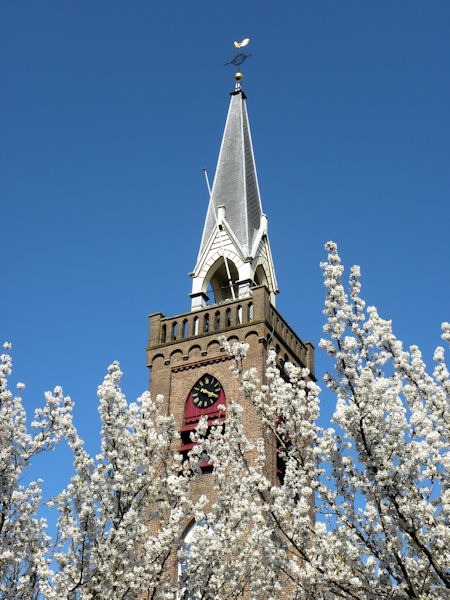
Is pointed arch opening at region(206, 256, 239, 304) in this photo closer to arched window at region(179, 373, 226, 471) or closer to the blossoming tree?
arched window at region(179, 373, 226, 471)

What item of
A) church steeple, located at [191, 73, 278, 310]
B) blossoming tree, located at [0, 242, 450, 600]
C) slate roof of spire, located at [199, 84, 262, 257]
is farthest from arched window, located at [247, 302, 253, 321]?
blossoming tree, located at [0, 242, 450, 600]

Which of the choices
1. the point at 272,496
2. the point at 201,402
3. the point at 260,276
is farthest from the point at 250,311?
the point at 272,496

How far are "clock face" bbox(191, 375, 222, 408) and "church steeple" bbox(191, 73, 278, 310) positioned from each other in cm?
544

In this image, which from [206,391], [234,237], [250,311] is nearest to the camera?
[206,391]

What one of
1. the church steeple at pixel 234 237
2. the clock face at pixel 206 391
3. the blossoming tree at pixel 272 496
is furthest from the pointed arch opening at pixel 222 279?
the blossoming tree at pixel 272 496

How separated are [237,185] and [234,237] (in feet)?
14.7

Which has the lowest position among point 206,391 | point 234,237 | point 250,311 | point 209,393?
point 209,393

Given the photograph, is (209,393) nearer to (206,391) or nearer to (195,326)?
(206,391)

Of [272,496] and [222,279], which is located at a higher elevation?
[222,279]

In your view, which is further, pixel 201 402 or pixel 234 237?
pixel 234 237

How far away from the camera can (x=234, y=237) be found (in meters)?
39.7

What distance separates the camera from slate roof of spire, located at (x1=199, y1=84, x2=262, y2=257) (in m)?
40.8

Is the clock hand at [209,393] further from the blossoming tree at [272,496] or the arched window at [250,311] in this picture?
the blossoming tree at [272,496]

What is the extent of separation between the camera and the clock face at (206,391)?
31.9m
